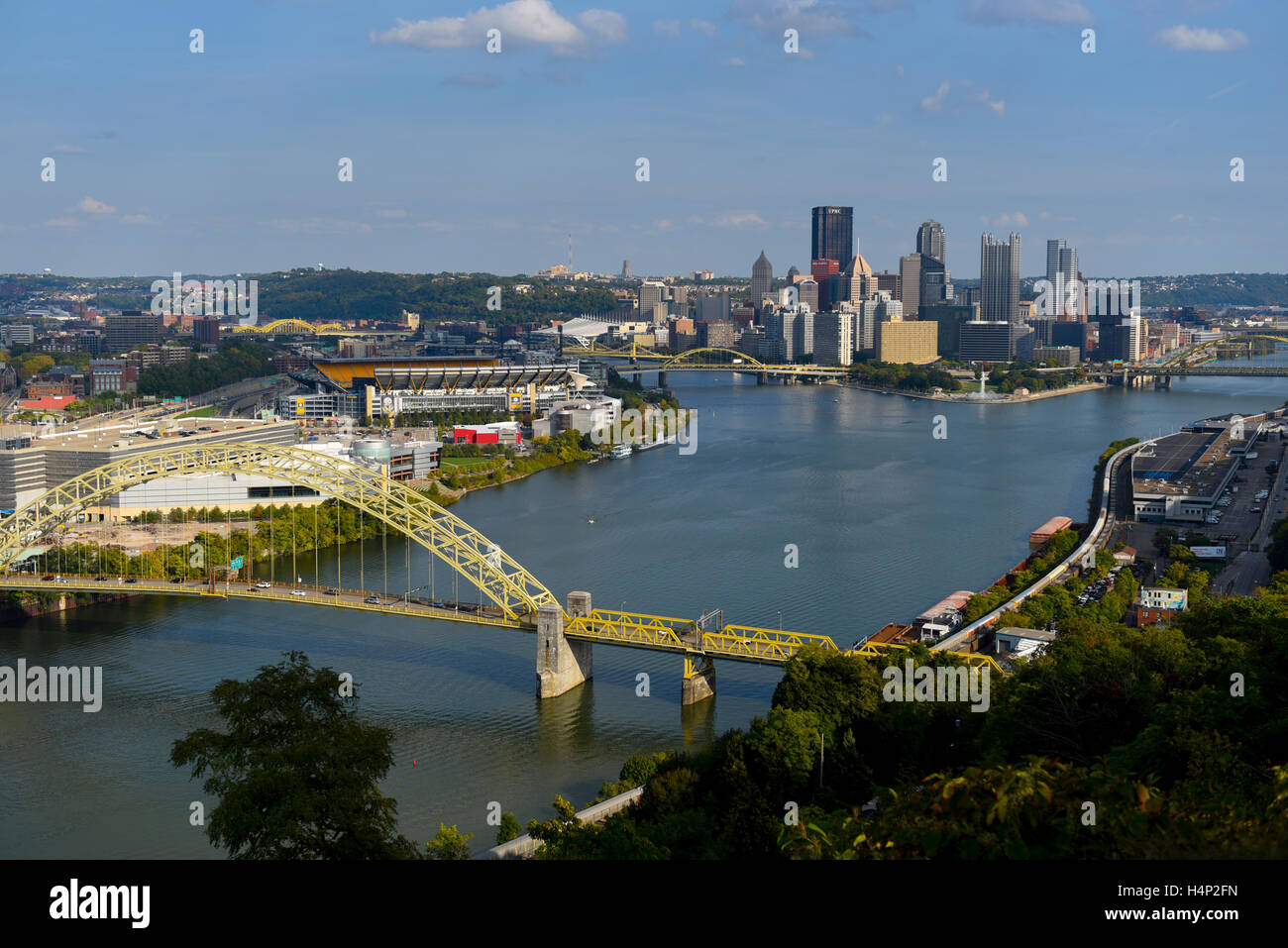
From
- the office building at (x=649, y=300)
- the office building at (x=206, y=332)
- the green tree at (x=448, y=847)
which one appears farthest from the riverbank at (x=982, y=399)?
the green tree at (x=448, y=847)

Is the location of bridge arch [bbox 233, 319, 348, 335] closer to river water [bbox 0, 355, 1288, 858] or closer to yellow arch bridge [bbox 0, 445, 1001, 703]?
river water [bbox 0, 355, 1288, 858]

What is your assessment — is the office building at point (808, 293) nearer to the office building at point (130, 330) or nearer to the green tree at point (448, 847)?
the office building at point (130, 330)

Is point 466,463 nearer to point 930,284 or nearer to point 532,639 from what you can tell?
point 532,639

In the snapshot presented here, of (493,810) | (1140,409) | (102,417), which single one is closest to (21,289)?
(102,417)

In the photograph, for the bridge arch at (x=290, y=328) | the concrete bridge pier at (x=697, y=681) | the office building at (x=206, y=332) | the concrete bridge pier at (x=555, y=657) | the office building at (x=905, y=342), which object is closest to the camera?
the concrete bridge pier at (x=697, y=681)

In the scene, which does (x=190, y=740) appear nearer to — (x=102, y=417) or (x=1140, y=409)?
(x=102, y=417)

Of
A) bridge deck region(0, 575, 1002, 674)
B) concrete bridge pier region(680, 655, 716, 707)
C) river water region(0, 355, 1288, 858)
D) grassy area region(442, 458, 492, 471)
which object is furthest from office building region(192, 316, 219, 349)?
concrete bridge pier region(680, 655, 716, 707)
